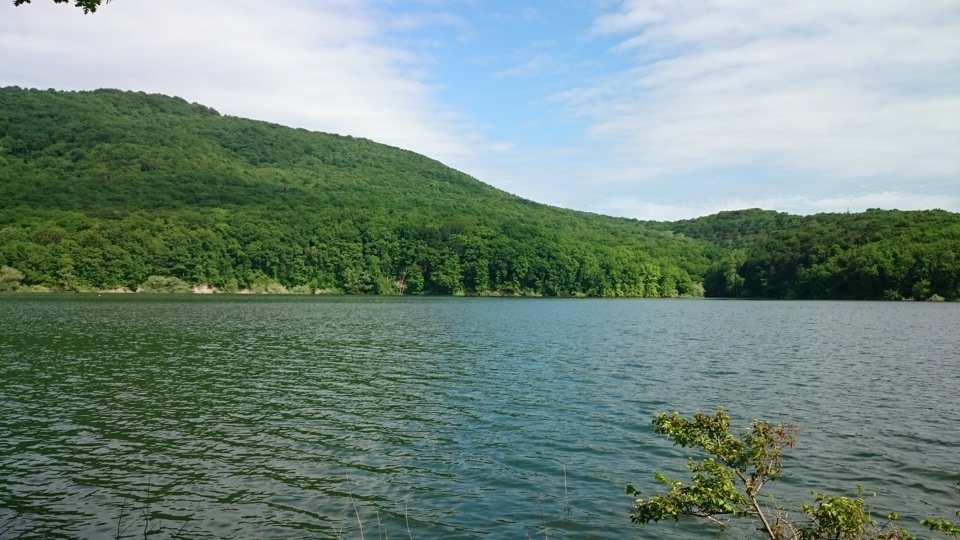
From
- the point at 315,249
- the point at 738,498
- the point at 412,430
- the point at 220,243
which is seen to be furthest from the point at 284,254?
the point at 738,498

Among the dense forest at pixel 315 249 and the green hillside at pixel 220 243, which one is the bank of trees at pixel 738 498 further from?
the green hillside at pixel 220 243

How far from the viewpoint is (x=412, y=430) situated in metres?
22.3

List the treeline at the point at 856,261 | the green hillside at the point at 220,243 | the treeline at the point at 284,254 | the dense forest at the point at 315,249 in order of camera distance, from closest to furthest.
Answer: the treeline at the point at 284,254
the treeline at the point at 856,261
the dense forest at the point at 315,249
the green hillside at the point at 220,243

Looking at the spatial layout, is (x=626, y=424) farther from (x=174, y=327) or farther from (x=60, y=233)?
(x=60, y=233)

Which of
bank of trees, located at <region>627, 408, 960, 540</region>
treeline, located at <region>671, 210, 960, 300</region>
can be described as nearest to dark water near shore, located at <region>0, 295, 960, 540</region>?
bank of trees, located at <region>627, 408, 960, 540</region>

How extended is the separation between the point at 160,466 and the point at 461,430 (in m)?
9.64

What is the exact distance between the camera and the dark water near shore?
14492 millimetres

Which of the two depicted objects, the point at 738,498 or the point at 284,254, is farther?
the point at 284,254

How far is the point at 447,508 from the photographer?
14.9m

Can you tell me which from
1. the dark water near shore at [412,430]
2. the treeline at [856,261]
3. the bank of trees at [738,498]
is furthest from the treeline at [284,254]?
the bank of trees at [738,498]

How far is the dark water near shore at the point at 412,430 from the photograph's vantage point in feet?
47.5

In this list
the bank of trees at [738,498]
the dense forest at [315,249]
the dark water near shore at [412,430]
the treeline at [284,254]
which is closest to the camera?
the bank of trees at [738,498]

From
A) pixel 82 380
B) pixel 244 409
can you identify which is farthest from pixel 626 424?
pixel 82 380

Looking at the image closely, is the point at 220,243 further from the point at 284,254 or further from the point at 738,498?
the point at 738,498
